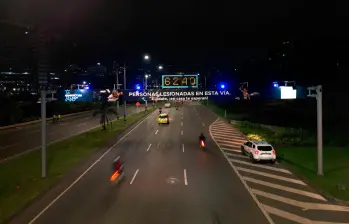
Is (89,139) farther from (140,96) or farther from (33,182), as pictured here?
(33,182)

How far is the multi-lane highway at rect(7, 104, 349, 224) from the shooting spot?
1347 centimetres

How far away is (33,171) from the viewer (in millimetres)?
21625

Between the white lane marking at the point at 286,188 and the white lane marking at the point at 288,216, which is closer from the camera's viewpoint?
the white lane marking at the point at 288,216

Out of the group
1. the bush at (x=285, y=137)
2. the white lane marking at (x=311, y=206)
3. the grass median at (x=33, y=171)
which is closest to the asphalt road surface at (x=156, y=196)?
the grass median at (x=33, y=171)

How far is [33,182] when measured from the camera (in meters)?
18.8

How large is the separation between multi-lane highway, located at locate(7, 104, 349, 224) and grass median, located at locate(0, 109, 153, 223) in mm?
566

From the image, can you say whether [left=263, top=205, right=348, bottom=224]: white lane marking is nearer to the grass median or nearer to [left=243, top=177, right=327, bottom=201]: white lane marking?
[left=243, top=177, right=327, bottom=201]: white lane marking

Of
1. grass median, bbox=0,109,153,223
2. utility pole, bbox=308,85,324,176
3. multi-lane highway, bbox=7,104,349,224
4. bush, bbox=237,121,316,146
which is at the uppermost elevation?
utility pole, bbox=308,85,324,176

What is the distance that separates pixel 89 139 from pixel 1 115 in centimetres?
2489

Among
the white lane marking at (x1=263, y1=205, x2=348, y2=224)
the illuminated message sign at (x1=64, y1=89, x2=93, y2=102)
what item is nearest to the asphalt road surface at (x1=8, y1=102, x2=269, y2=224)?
the white lane marking at (x1=263, y1=205, x2=348, y2=224)

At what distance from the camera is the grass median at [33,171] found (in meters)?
15.3

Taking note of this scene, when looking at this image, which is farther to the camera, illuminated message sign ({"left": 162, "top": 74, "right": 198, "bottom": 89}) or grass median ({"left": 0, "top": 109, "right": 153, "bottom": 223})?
illuminated message sign ({"left": 162, "top": 74, "right": 198, "bottom": 89})

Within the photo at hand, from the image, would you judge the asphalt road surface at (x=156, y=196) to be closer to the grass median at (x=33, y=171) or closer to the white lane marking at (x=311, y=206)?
the grass median at (x=33, y=171)

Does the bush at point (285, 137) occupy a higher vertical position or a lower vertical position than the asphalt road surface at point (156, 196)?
higher
